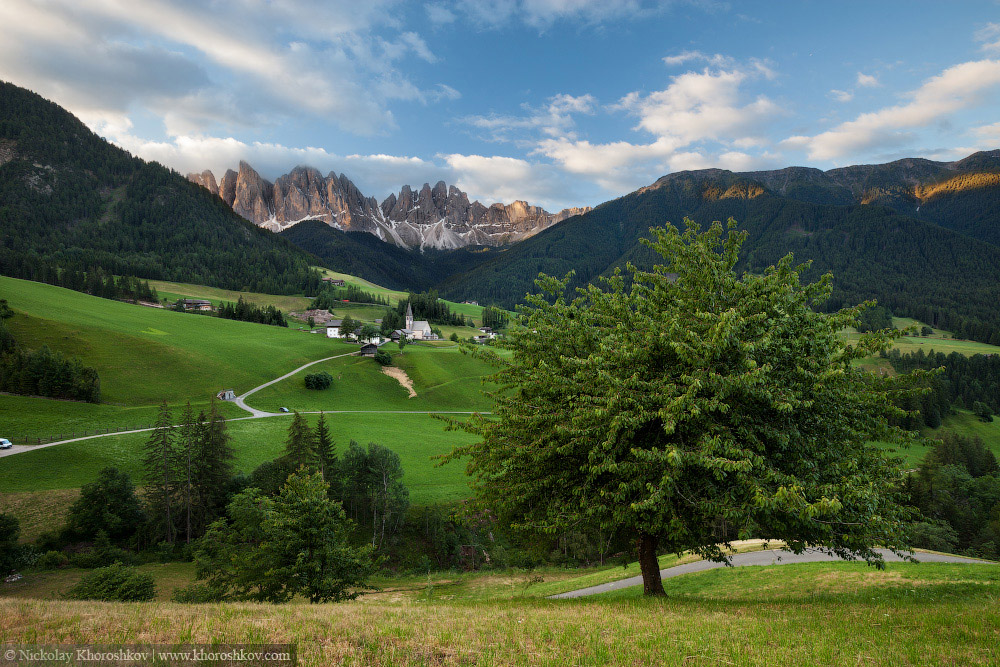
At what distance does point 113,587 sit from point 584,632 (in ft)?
105

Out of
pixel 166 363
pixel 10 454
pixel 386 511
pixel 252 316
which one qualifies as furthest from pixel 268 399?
pixel 252 316

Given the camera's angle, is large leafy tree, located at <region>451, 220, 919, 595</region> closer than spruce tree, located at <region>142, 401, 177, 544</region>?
Yes

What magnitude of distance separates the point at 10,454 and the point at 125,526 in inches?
736

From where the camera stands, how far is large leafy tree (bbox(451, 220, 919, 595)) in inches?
436

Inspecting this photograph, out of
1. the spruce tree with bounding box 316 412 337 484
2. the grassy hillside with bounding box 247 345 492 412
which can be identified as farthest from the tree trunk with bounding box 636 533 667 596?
the grassy hillside with bounding box 247 345 492 412

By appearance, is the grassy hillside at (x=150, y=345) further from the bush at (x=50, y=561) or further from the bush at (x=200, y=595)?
the bush at (x=200, y=595)

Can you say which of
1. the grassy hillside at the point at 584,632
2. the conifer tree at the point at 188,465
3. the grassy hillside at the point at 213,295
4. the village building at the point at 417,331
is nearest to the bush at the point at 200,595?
the grassy hillside at the point at 584,632

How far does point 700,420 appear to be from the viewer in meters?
12.2

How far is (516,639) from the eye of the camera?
8203 millimetres

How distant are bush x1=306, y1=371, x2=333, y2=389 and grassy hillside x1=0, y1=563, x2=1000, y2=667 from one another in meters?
82.7

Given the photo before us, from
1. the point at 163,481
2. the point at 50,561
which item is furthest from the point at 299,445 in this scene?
the point at 50,561

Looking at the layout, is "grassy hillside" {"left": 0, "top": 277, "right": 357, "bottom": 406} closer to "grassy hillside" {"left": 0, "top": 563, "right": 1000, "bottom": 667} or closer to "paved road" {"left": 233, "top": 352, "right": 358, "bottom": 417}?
"paved road" {"left": 233, "top": 352, "right": 358, "bottom": 417}

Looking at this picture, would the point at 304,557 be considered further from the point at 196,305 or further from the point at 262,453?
the point at 196,305

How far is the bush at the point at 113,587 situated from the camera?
25188 millimetres
